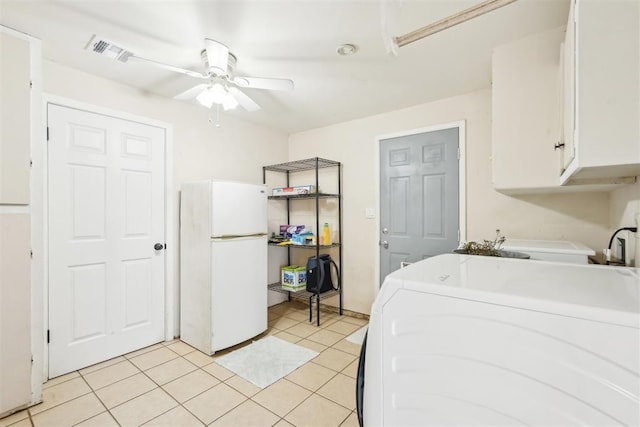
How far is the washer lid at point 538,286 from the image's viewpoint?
2.02ft

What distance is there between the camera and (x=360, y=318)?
10.9ft

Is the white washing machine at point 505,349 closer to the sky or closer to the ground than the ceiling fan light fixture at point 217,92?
closer to the ground

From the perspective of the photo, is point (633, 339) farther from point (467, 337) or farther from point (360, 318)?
point (360, 318)

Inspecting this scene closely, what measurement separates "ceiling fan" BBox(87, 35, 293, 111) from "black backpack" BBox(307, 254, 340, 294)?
1.84m

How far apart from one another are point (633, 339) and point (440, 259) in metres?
0.65

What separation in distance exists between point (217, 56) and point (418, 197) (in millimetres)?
2182

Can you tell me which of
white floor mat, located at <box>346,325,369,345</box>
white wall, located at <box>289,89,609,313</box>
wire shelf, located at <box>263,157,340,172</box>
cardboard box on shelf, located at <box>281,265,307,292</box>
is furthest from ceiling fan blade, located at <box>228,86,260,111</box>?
white floor mat, located at <box>346,325,369,345</box>

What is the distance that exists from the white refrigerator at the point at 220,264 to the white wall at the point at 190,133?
0.22 m

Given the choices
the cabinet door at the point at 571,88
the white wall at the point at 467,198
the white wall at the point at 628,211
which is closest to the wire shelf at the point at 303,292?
the white wall at the point at 467,198

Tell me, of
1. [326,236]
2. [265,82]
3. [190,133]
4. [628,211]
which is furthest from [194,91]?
[628,211]

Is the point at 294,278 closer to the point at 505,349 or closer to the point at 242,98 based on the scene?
the point at 242,98

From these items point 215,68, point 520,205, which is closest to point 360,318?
point 520,205

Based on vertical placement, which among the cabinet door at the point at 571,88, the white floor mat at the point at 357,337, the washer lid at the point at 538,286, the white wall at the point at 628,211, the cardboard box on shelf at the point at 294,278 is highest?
the cabinet door at the point at 571,88

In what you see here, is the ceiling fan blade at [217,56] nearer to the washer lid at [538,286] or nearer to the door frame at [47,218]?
the door frame at [47,218]
